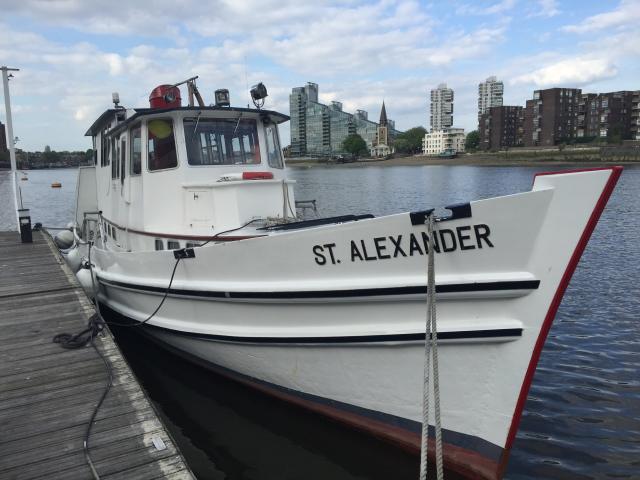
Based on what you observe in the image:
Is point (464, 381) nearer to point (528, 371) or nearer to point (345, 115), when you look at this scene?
point (528, 371)

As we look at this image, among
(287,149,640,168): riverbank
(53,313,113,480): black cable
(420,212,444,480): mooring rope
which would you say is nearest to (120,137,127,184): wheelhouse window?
(53,313,113,480): black cable

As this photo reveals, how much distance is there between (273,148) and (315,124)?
16999 centimetres

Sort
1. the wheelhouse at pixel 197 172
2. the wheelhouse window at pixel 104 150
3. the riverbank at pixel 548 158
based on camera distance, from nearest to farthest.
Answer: the wheelhouse at pixel 197 172 < the wheelhouse window at pixel 104 150 < the riverbank at pixel 548 158

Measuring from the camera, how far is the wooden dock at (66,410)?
12.0 ft

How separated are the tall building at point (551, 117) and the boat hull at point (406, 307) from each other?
374 ft

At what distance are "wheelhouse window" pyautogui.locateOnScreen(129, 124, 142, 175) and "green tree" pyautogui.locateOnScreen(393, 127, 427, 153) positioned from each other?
15796 centimetres

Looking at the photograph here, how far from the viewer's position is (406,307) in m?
4.47

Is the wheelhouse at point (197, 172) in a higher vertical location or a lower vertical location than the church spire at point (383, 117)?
lower

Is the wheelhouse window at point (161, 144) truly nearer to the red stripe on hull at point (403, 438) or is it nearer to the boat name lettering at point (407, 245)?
the red stripe on hull at point (403, 438)

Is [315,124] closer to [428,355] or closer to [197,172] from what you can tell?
[197,172]

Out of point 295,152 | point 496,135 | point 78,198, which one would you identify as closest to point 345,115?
point 295,152

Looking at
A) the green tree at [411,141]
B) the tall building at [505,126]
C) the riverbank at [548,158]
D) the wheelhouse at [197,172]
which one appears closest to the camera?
the wheelhouse at [197,172]

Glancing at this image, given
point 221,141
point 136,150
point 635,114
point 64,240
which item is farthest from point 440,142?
point 136,150

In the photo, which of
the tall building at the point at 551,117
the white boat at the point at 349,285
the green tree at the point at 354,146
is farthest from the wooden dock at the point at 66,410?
the green tree at the point at 354,146
